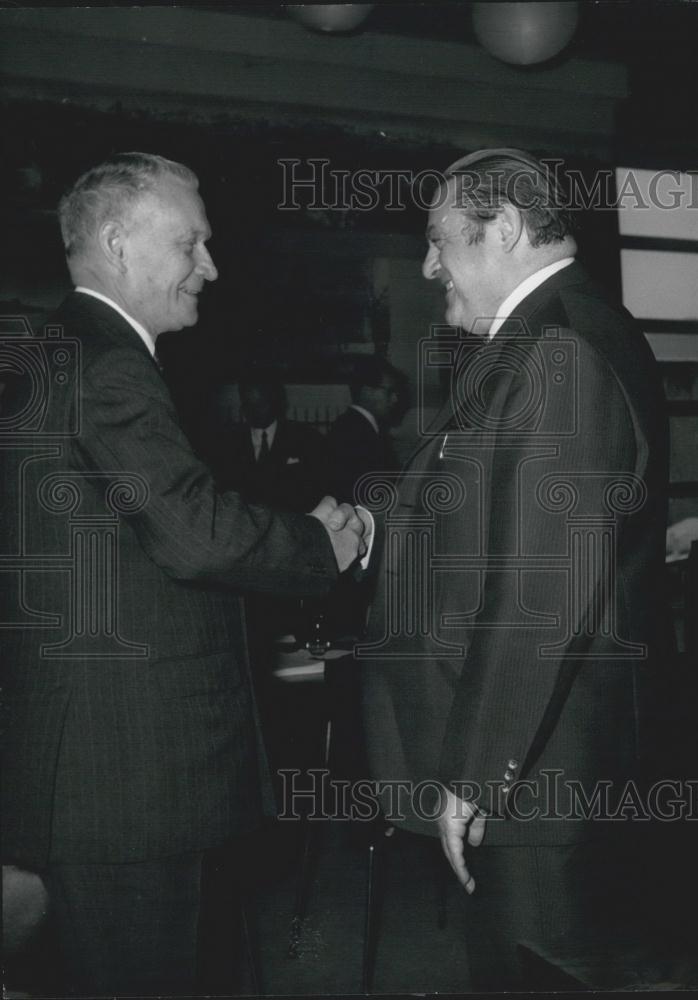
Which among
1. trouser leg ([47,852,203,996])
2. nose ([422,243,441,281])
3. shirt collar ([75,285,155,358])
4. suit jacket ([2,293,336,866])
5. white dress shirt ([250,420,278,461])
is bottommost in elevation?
trouser leg ([47,852,203,996])

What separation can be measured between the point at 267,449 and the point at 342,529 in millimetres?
852

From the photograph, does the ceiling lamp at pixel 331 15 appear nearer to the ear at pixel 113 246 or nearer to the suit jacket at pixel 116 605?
the ear at pixel 113 246

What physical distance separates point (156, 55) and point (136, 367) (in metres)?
1.29

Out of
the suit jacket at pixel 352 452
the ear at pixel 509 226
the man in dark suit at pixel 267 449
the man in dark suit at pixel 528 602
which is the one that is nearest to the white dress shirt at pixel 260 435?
the man in dark suit at pixel 267 449

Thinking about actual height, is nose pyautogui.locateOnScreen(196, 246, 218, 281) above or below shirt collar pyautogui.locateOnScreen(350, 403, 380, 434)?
above

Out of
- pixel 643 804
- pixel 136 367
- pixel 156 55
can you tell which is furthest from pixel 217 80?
pixel 643 804

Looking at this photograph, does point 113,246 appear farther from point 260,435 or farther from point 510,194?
point 260,435

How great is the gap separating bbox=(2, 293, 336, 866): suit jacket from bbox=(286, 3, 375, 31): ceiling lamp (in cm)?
122

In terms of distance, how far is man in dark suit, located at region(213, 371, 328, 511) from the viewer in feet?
8.75

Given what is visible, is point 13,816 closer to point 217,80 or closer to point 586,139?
point 217,80

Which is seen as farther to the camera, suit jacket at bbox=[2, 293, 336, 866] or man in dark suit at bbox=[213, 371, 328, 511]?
man in dark suit at bbox=[213, 371, 328, 511]
